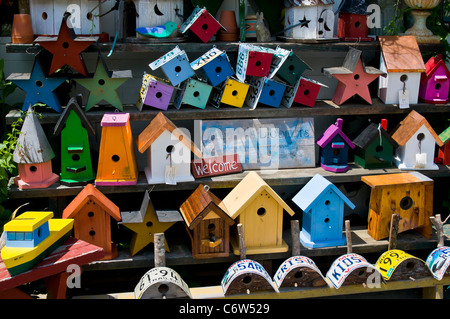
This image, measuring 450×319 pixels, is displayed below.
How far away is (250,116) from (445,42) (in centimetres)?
190

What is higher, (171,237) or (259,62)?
(259,62)

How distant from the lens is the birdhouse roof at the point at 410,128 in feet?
14.9

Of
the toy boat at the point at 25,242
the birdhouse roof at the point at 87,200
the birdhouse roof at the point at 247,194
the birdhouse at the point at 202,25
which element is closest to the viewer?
the toy boat at the point at 25,242

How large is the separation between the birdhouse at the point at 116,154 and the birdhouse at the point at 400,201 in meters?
1.80

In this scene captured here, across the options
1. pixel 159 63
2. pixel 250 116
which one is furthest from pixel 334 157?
pixel 159 63

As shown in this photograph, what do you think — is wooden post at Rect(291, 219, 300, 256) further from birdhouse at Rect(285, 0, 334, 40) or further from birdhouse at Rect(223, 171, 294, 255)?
birdhouse at Rect(285, 0, 334, 40)

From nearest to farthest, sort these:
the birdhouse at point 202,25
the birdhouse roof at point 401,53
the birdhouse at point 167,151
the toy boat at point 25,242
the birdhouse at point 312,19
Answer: the toy boat at point 25,242 → the birdhouse at point 167,151 → the birdhouse at point 202,25 → the birdhouse at point 312,19 → the birdhouse roof at point 401,53

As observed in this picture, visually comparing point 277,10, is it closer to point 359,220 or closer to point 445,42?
point 445,42

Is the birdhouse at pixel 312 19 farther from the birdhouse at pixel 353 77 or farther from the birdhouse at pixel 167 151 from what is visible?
the birdhouse at pixel 167 151

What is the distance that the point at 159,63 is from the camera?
4.23m

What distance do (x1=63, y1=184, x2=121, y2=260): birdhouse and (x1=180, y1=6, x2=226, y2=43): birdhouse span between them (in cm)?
138

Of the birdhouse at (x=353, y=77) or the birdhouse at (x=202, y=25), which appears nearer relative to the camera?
the birdhouse at (x=202, y=25)

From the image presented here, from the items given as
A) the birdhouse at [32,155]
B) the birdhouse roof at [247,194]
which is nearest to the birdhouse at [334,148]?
the birdhouse roof at [247,194]

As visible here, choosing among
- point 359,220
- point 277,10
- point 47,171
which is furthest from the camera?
point 359,220
